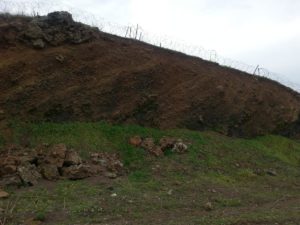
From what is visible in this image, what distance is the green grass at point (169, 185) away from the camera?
11.2 metres

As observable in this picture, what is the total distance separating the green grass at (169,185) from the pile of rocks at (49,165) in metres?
0.37

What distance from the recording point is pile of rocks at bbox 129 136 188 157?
16.1 metres

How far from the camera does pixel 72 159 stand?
14.1 metres

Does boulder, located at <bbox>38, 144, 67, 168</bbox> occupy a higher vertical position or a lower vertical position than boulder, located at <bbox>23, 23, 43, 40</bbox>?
lower

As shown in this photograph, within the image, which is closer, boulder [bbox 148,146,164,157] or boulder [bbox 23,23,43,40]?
boulder [bbox 148,146,164,157]

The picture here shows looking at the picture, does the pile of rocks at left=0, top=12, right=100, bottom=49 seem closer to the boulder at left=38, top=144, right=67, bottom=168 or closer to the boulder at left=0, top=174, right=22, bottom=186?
the boulder at left=38, top=144, right=67, bottom=168

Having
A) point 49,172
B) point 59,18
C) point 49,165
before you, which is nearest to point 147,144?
point 49,165

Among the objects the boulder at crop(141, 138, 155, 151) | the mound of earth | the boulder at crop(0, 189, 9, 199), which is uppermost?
the mound of earth

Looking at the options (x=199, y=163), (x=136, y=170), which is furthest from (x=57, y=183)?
(x=199, y=163)

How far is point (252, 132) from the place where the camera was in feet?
68.5

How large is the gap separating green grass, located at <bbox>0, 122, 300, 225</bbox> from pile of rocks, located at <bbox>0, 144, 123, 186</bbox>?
374mm

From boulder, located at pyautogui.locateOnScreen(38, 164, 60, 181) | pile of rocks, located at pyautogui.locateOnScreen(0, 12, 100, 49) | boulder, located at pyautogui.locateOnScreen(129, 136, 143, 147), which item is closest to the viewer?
boulder, located at pyautogui.locateOnScreen(38, 164, 60, 181)

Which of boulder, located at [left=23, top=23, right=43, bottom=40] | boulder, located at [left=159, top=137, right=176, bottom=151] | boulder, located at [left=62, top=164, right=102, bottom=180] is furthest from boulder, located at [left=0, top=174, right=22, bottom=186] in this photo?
boulder, located at [left=23, top=23, right=43, bottom=40]

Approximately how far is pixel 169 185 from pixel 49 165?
3248mm
